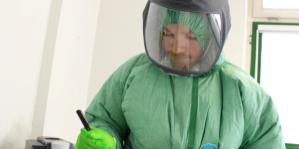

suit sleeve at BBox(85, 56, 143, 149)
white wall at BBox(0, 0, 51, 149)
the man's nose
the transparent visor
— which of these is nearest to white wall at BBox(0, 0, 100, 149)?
white wall at BBox(0, 0, 51, 149)

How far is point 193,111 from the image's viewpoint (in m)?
0.95

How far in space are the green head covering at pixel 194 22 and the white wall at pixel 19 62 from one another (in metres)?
0.56

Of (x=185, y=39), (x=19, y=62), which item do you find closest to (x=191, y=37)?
(x=185, y=39)

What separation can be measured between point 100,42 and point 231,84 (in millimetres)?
1296

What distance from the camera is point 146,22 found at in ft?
3.56

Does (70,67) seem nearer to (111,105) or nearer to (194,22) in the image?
(111,105)

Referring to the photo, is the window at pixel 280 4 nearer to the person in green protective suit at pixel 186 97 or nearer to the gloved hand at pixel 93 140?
the person in green protective suit at pixel 186 97

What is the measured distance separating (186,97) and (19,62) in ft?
2.25

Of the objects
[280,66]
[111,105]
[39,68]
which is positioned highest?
[280,66]

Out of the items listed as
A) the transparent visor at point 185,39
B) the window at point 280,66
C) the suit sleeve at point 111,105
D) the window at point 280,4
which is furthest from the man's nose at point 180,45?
the window at point 280,4

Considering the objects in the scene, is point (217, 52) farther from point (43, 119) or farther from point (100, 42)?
point (100, 42)

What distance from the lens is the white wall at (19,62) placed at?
1.05 m

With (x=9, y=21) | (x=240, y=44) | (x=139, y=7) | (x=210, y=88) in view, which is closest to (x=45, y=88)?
(x=9, y=21)

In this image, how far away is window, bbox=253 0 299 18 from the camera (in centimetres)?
220
